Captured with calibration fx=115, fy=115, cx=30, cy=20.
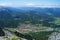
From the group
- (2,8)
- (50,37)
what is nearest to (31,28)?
(50,37)

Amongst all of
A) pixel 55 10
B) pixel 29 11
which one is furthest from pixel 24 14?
pixel 55 10

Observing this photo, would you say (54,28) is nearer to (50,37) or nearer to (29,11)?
(50,37)

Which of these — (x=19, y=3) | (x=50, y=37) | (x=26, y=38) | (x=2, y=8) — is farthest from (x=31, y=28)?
(x=2, y=8)

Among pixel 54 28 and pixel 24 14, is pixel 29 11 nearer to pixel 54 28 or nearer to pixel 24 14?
pixel 24 14

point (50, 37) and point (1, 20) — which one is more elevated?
point (1, 20)

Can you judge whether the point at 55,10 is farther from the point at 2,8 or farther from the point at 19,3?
the point at 2,8

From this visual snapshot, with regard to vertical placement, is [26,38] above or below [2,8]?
below

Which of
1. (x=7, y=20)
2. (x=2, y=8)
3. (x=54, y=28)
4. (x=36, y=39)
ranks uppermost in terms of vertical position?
(x=2, y=8)
